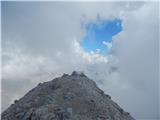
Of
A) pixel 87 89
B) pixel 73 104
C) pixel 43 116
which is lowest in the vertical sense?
pixel 43 116

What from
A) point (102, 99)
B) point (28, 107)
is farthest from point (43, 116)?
point (102, 99)

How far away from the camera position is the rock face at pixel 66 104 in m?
86.6

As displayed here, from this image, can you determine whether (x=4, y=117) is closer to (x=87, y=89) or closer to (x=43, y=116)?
(x=43, y=116)

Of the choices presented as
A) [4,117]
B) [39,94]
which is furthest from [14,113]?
[39,94]

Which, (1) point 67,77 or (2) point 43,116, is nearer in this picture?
(2) point 43,116

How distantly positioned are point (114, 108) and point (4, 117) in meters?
32.7

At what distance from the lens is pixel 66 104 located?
299 ft

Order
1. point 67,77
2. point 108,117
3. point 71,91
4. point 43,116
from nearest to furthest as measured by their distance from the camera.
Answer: point 43,116 < point 108,117 < point 71,91 < point 67,77

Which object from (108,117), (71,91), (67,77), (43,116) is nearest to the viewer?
(43,116)

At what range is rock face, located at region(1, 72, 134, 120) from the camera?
284ft

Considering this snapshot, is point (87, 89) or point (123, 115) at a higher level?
point (87, 89)

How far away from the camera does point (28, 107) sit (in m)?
93.1

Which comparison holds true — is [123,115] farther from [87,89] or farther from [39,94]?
[39,94]

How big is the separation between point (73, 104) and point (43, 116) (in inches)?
428
